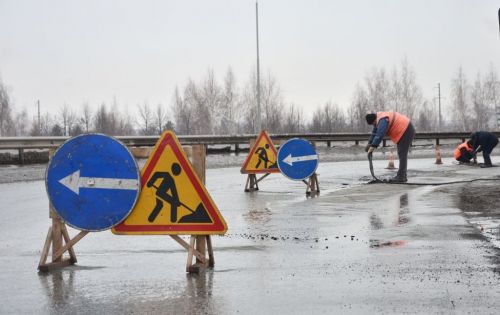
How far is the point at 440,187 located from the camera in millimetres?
16453

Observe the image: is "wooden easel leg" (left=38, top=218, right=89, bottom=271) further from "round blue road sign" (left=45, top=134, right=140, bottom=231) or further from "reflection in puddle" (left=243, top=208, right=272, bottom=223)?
"reflection in puddle" (left=243, top=208, right=272, bottom=223)

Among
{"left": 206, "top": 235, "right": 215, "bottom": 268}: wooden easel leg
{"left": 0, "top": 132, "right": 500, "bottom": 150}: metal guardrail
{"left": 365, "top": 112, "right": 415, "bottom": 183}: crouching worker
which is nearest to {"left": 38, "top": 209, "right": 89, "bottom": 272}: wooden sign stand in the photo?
{"left": 206, "top": 235, "right": 215, "bottom": 268}: wooden easel leg

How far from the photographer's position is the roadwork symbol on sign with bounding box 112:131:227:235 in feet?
22.6

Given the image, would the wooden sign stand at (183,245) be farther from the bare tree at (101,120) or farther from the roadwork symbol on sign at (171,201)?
the bare tree at (101,120)

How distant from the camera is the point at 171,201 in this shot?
695cm

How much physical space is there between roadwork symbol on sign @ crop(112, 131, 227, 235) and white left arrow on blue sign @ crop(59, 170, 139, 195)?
0.13 meters

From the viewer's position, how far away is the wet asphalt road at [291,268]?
543 cm

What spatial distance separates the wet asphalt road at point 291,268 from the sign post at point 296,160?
11.3 feet

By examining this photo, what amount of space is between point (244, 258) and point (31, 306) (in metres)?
2.53

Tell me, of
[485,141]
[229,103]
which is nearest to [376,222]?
[485,141]

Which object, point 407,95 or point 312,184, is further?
point 407,95

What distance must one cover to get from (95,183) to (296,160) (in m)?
9.06

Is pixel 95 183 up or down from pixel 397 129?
down

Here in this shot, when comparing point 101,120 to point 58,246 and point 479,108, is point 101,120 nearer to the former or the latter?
point 479,108
